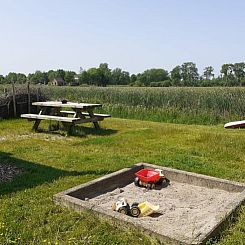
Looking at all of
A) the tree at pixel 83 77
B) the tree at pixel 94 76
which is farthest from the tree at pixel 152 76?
the tree at pixel 83 77

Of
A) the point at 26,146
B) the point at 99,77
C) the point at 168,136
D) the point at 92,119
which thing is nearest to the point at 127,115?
the point at 92,119

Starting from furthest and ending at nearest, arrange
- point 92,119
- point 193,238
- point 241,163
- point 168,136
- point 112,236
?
point 92,119 < point 168,136 < point 241,163 < point 112,236 < point 193,238

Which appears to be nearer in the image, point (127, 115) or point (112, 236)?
point (112, 236)

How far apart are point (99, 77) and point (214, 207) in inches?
2896

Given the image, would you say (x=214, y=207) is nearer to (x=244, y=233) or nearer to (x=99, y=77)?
(x=244, y=233)

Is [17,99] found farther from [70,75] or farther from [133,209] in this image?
[70,75]

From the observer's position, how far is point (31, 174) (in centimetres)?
489

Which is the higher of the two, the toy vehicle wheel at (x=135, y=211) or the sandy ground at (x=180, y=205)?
the toy vehicle wheel at (x=135, y=211)

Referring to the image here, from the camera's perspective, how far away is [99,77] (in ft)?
249

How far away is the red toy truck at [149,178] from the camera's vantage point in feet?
14.4

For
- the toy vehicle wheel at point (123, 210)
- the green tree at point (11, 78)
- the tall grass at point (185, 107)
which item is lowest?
the toy vehicle wheel at point (123, 210)

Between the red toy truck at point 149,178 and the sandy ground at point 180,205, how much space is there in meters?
0.09

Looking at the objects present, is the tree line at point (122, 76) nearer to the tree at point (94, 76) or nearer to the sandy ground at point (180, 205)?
the tree at point (94, 76)

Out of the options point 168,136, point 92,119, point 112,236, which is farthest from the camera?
point 92,119
